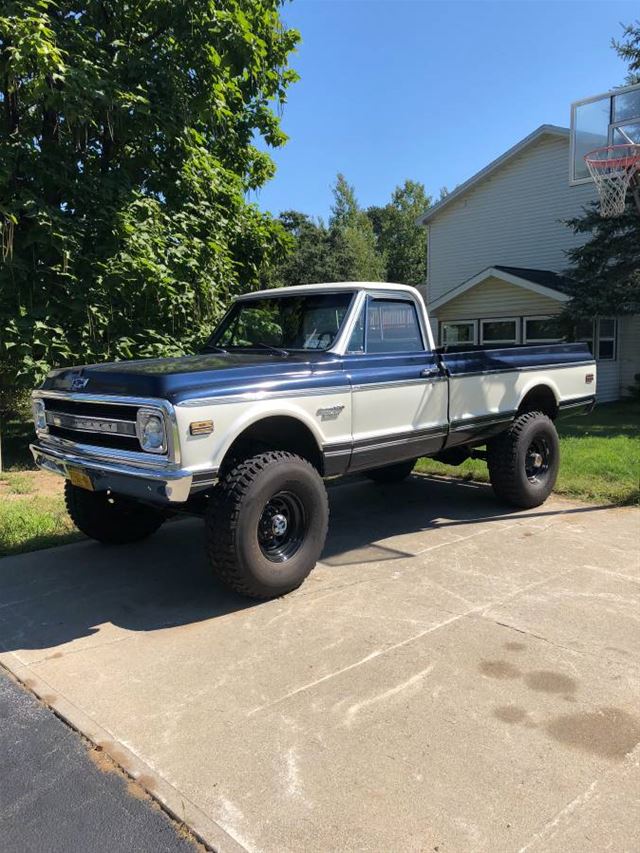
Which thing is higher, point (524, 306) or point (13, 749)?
point (524, 306)

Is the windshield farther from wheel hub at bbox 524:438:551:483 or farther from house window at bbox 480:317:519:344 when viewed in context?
house window at bbox 480:317:519:344

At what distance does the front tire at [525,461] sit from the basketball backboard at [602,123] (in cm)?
619

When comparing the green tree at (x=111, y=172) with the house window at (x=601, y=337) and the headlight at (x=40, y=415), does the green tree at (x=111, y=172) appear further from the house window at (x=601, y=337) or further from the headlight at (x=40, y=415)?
the house window at (x=601, y=337)

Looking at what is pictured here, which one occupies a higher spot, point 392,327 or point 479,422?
point 392,327

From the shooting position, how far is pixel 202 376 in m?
3.82

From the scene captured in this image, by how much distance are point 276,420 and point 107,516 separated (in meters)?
2.02

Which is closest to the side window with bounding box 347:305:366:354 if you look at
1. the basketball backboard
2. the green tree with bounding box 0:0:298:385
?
the green tree with bounding box 0:0:298:385

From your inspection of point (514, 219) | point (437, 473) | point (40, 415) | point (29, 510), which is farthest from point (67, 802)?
point (514, 219)

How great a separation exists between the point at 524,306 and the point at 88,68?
12.7 metres

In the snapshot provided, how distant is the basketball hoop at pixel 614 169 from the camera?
10.1 metres

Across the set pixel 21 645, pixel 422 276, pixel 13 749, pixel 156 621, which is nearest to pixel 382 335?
Result: pixel 156 621

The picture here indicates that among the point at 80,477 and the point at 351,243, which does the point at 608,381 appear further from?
the point at 351,243

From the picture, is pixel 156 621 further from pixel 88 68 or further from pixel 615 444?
pixel 615 444

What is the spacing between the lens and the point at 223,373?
12.9 feet
